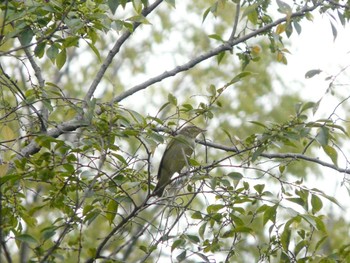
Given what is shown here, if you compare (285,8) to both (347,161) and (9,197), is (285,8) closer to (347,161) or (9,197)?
(347,161)

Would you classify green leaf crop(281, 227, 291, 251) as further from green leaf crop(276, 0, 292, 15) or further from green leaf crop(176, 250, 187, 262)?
green leaf crop(276, 0, 292, 15)

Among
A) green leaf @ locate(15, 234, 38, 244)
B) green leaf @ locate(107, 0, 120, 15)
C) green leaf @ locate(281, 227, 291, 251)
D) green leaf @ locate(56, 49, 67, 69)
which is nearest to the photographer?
green leaf @ locate(15, 234, 38, 244)

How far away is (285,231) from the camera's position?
140 inches

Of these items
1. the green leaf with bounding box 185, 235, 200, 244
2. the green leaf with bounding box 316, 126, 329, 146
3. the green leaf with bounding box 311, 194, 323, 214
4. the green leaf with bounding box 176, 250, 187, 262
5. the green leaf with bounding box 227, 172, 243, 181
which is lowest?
the green leaf with bounding box 176, 250, 187, 262

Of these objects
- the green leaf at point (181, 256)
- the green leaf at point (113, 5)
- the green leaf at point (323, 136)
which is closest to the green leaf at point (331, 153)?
the green leaf at point (323, 136)

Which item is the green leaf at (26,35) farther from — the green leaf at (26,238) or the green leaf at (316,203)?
the green leaf at (316,203)

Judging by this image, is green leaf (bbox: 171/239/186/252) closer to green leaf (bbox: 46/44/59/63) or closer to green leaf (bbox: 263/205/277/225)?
green leaf (bbox: 263/205/277/225)

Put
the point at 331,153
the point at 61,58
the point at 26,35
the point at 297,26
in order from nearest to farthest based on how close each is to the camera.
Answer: the point at 331,153
the point at 26,35
the point at 61,58
the point at 297,26

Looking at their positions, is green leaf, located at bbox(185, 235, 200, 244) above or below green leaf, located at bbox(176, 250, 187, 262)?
above

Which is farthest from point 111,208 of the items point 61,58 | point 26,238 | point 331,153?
point 331,153

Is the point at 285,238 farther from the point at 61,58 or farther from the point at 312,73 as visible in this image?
the point at 61,58

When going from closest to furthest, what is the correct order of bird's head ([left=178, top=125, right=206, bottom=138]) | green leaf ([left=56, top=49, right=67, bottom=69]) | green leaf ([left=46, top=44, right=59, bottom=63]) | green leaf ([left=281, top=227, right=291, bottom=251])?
1. green leaf ([left=281, top=227, right=291, bottom=251])
2. green leaf ([left=46, top=44, right=59, bottom=63])
3. green leaf ([left=56, top=49, right=67, bottom=69])
4. bird's head ([left=178, top=125, right=206, bottom=138])

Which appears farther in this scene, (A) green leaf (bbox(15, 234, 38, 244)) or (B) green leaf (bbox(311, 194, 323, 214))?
(B) green leaf (bbox(311, 194, 323, 214))

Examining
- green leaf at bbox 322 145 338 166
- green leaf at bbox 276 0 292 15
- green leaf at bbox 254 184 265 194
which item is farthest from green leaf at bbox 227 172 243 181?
green leaf at bbox 276 0 292 15
